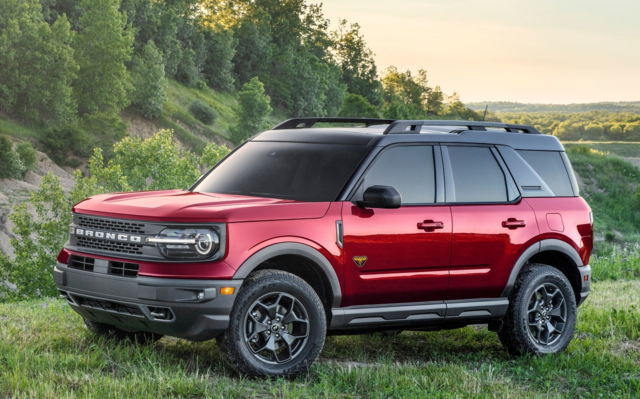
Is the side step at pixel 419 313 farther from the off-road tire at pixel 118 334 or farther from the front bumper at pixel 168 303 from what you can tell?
the off-road tire at pixel 118 334

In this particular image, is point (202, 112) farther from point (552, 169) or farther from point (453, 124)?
point (453, 124)

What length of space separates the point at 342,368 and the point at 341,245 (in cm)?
93

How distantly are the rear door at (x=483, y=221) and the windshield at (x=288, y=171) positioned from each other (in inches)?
38.0

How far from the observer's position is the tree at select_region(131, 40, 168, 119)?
8100cm

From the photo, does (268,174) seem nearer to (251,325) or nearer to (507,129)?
(251,325)

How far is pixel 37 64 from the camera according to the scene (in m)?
70.1

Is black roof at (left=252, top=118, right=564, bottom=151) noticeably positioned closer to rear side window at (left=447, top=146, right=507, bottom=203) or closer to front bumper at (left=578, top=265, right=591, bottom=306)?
rear side window at (left=447, top=146, right=507, bottom=203)

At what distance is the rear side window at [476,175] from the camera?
741cm

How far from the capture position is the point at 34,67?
70.8 m

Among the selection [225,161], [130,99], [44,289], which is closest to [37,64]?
[130,99]

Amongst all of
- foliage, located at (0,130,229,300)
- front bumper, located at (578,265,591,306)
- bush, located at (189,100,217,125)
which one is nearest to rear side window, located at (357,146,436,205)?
front bumper, located at (578,265,591,306)

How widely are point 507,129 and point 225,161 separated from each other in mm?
2778

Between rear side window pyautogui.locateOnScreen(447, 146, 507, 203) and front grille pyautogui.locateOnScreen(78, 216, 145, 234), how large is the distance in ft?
8.95

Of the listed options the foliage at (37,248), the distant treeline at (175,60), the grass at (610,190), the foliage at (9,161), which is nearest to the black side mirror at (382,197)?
the foliage at (37,248)
